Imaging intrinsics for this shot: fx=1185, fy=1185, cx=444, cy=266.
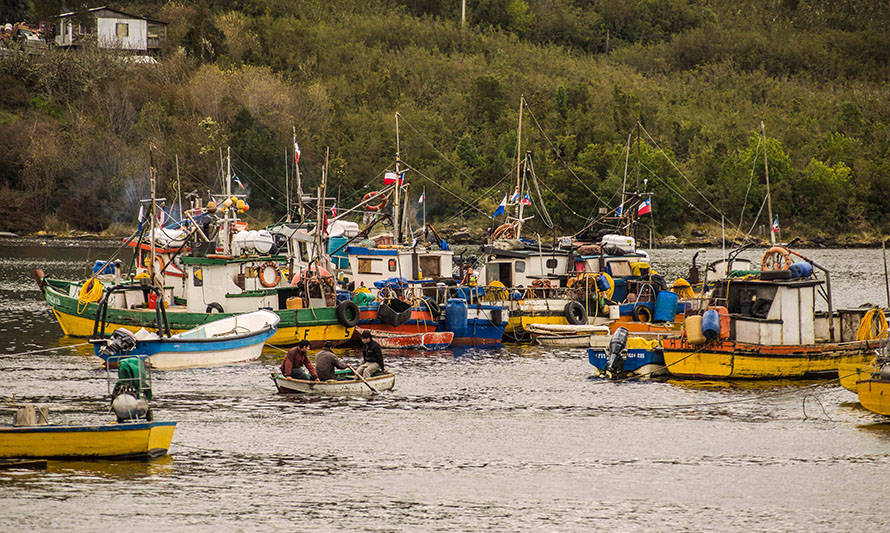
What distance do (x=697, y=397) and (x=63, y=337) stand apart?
26.6 m

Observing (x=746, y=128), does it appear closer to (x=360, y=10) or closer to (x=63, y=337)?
(x=360, y=10)

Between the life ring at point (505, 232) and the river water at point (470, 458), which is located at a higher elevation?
the life ring at point (505, 232)

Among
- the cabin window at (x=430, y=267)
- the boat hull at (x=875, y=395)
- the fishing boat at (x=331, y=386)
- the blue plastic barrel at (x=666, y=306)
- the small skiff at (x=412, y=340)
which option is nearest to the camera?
the boat hull at (x=875, y=395)

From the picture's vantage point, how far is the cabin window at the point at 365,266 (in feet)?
157

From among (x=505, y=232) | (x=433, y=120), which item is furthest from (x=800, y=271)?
(x=433, y=120)

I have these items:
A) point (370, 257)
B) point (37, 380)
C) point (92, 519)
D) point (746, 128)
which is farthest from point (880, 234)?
point (92, 519)

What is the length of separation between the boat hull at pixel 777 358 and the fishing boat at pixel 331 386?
9.96m

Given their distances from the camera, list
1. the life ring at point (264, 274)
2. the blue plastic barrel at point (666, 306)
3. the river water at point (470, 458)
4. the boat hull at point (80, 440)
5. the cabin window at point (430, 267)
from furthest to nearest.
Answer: the cabin window at point (430, 267)
the blue plastic barrel at point (666, 306)
the life ring at point (264, 274)
the boat hull at point (80, 440)
the river water at point (470, 458)

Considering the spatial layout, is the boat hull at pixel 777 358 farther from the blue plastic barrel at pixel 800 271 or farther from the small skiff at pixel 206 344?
the small skiff at pixel 206 344

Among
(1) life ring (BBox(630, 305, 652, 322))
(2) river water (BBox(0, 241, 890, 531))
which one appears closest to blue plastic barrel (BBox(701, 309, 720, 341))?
(2) river water (BBox(0, 241, 890, 531))

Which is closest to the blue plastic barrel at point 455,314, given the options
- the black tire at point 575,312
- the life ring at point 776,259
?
the black tire at point 575,312

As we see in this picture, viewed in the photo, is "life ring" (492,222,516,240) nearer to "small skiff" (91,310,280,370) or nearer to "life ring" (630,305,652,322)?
"life ring" (630,305,652,322)

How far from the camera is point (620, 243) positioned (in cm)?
5084

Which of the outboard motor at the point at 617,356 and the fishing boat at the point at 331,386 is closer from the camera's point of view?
the fishing boat at the point at 331,386
